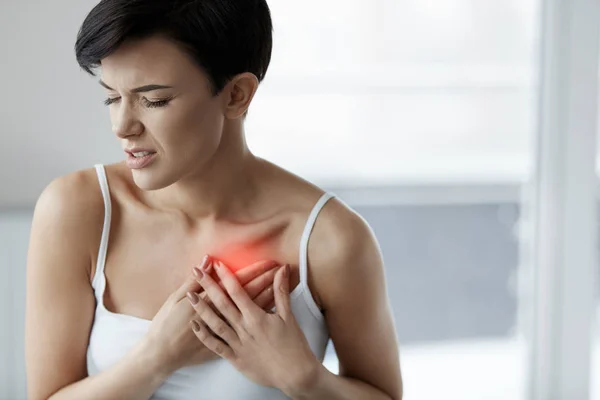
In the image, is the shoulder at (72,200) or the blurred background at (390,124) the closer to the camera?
the shoulder at (72,200)

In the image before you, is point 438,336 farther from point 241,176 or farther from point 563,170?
point 241,176

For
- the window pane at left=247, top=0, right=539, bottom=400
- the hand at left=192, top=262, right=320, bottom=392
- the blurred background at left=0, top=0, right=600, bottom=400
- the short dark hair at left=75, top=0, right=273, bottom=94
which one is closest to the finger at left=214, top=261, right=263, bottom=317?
the hand at left=192, top=262, right=320, bottom=392

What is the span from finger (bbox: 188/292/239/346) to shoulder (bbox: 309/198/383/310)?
0.21 meters

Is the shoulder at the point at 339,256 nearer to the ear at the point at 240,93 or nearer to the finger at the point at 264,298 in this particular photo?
the finger at the point at 264,298

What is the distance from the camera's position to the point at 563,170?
2.81 m

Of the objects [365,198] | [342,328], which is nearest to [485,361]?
[365,198]

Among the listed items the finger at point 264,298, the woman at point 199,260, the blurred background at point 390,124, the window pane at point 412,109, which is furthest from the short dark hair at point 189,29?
the window pane at point 412,109

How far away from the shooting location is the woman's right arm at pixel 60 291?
4.69ft

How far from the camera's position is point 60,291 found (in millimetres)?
1432

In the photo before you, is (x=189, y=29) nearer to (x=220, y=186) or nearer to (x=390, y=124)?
(x=220, y=186)

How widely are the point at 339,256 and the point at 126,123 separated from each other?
0.47 m

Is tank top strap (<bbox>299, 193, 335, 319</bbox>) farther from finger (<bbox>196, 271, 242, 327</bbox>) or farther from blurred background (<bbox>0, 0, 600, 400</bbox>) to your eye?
blurred background (<bbox>0, 0, 600, 400</bbox>)

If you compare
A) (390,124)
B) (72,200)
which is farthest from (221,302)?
(390,124)

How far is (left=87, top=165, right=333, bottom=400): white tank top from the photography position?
1.43 meters
